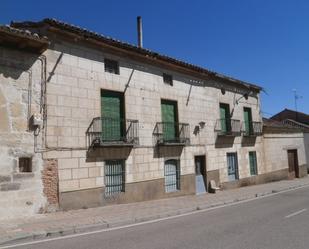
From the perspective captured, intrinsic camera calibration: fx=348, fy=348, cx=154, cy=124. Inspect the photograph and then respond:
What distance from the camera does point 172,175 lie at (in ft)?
53.9

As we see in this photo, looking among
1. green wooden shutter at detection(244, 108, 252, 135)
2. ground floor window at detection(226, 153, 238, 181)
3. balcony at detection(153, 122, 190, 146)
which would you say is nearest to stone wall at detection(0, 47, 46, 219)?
balcony at detection(153, 122, 190, 146)

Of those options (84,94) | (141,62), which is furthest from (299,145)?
(84,94)

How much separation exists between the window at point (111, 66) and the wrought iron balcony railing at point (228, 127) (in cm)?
768

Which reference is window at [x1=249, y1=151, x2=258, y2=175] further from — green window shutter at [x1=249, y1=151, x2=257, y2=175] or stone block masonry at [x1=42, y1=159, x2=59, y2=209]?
stone block masonry at [x1=42, y1=159, x2=59, y2=209]

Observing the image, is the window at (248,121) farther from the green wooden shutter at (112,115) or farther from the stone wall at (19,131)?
the stone wall at (19,131)

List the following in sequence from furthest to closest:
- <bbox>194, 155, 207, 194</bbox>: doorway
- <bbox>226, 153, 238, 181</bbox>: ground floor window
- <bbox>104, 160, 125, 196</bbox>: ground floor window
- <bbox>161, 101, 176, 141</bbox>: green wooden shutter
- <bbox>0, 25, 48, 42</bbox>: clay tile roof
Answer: <bbox>226, 153, 238, 181</bbox>: ground floor window < <bbox>194, 155, 207, 194</bbox>: doorway < <bbox>161, 101, 176, 141</bbox>: green wooden shutter < <bbox>104, 160, 125, 196</bbox>: ground floor window < <bbox>0, 25, 48, 42</bbox>: clay tile roof

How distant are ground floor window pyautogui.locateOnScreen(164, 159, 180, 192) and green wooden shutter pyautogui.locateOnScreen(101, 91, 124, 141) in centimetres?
328

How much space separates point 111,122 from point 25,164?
391 cm

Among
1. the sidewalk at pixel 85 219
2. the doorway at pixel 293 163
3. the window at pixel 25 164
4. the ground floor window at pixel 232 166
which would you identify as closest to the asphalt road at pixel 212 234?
the sidewalk at pixel 85 219

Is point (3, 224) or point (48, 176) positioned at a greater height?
point (48, 176)

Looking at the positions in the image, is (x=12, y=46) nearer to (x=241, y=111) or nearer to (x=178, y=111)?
(x=178, y=111)

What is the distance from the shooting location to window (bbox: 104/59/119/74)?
46.0 feet

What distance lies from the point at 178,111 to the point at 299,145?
51.1 feet

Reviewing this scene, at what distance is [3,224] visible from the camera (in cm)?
918
